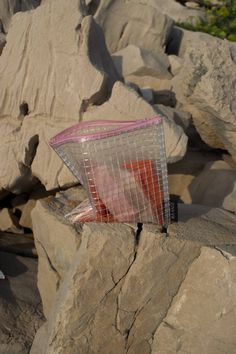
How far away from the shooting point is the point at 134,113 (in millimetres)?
4023

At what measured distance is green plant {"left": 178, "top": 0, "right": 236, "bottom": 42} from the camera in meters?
10.0

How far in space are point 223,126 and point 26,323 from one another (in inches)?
99.2

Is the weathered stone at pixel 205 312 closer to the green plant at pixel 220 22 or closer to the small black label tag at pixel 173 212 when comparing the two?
the small black label tag at pixel 173 212

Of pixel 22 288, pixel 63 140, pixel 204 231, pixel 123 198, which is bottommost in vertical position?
pixel 22 288

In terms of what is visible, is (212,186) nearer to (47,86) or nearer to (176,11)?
(47,86)

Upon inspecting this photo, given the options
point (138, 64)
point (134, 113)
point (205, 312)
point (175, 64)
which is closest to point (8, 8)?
point (138, 64)

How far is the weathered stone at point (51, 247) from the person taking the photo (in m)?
3.18

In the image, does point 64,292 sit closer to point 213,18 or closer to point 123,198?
point 123,198

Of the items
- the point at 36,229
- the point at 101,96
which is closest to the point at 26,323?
the point at 36,229

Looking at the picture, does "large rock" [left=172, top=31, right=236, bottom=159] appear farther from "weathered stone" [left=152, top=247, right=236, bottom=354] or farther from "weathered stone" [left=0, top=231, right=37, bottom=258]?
"weathered stone" [left=0, top=231, right=37, bottom=258]

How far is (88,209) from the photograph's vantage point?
2.92 metres

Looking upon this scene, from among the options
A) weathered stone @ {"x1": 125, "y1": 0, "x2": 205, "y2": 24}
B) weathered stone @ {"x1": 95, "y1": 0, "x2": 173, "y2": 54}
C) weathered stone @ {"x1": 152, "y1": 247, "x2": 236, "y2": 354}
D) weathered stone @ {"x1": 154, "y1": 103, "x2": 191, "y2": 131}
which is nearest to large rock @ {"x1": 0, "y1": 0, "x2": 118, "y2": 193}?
weathered stone @ {"x1": 154, "y1": 103, "x2": 191, "y2": 131}

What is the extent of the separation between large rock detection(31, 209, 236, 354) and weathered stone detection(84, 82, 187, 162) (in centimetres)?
131

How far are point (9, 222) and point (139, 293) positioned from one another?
2562 mm
